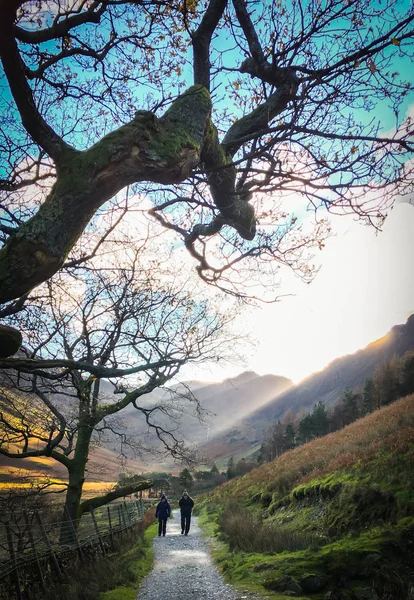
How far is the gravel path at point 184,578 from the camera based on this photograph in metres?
5.87

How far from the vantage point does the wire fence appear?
6.15 m

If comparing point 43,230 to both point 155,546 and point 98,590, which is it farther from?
point 155,546

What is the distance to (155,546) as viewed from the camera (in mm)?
11555

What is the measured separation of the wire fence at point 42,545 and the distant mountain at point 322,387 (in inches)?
4968

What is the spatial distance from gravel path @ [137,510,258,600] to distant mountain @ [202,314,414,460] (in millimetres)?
125241

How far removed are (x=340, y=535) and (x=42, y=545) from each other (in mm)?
7046

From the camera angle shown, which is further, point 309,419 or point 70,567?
point 309,419

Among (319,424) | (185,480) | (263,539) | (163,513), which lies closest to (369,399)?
(319,424)

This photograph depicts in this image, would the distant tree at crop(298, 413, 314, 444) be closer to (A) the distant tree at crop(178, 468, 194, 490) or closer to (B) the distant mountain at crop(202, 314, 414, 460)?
(A) the distant tree at crop(178, 468, 194, 490)

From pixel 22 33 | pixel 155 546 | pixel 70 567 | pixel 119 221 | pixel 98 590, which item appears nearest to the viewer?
pixel 22 33

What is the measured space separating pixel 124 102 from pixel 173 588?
9317 mm

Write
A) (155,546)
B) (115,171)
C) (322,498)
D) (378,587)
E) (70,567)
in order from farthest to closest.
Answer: (155,546) → (322,498) → (70,567) → (378,587) → (115,171)

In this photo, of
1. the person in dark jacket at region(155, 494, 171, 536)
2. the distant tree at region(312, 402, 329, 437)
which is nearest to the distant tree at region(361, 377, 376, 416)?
the distant tree at region(312, 402, 329, 437)

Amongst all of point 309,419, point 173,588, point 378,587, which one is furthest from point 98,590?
point 309,419
